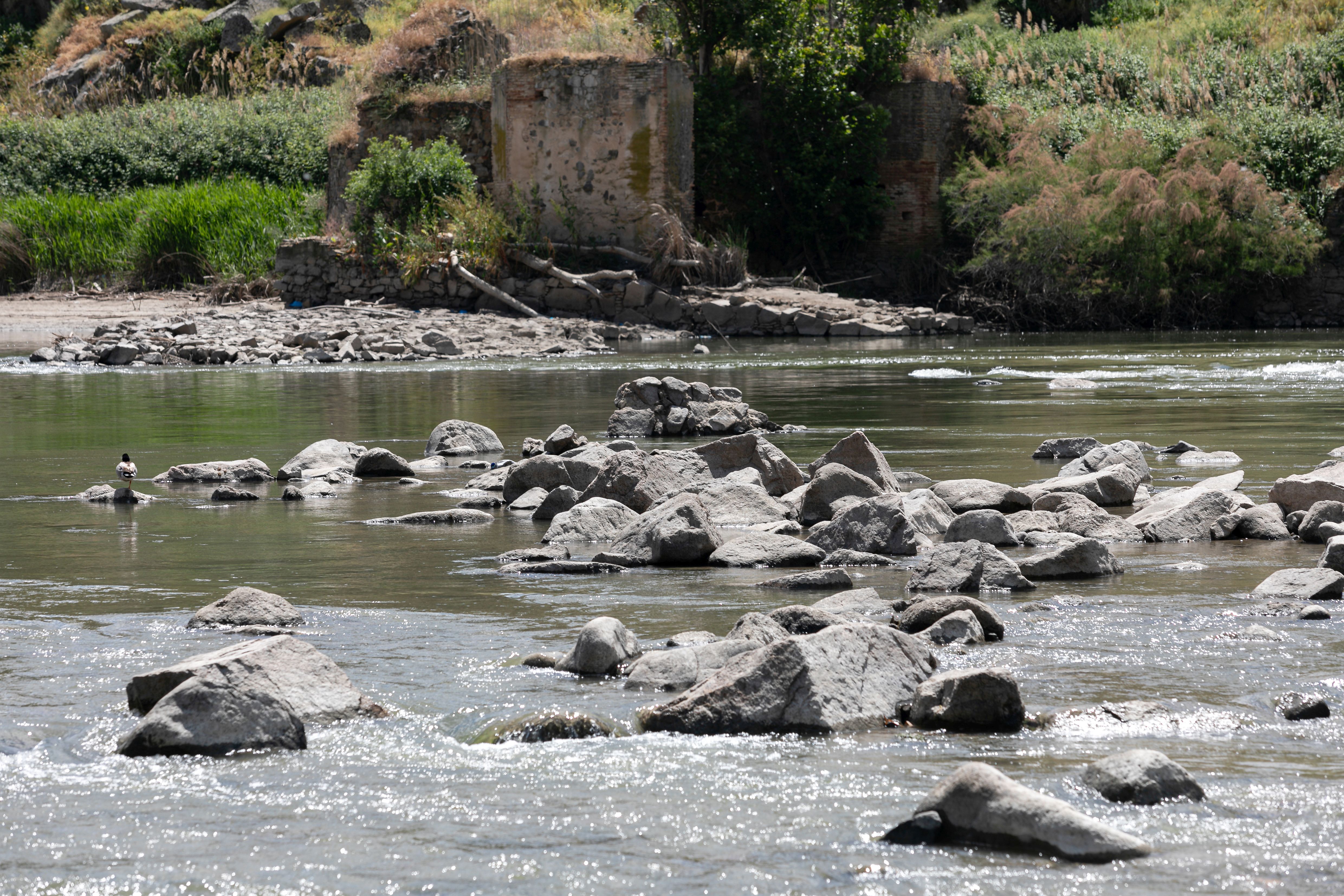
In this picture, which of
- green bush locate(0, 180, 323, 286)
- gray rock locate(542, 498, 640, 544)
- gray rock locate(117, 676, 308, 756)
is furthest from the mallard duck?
green bush locate(0, 180, 323, 286)

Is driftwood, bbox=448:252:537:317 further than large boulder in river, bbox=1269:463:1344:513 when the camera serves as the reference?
Yes

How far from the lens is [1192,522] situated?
18.1 ft

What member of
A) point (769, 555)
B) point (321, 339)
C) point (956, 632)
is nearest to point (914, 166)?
point (321, 339)

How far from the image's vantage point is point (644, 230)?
77.7 ft

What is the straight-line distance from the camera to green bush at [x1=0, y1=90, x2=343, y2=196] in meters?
30.5

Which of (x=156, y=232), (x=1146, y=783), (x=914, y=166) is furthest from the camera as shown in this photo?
(x=914, y=166)

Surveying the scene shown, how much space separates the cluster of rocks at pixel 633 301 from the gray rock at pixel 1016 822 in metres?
19.6

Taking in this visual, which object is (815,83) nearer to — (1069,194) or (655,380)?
(1069,194)

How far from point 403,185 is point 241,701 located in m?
21.4

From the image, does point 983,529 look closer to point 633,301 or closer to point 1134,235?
point 633,301

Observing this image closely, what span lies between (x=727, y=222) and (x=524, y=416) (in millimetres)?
16308

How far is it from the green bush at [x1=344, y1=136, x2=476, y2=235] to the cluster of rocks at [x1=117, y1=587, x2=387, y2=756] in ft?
68.3

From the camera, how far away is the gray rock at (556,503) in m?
6.25

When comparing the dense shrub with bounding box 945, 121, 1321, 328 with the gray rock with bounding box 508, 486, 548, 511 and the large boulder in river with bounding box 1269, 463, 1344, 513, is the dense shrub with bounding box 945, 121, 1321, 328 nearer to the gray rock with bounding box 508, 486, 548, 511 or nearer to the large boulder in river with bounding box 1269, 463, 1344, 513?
the large boulder in river with bounding box 1269, 463, 1344, 513
